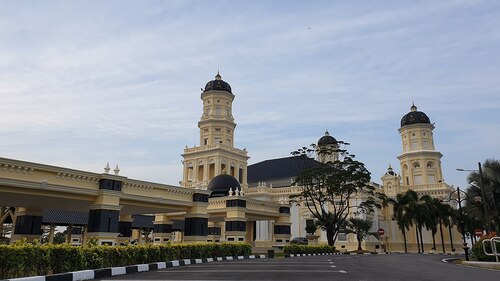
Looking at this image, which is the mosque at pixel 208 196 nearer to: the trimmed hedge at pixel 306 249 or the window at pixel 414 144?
the window at pixel 414 144

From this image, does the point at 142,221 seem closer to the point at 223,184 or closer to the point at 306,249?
the point at 223,184

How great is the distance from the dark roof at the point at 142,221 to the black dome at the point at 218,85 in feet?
80.2

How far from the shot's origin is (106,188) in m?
20.5

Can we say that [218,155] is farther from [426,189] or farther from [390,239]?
[426,189]

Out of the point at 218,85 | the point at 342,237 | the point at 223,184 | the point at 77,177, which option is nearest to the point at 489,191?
the point at 223,184

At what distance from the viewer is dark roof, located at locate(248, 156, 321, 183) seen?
6378 centimetres

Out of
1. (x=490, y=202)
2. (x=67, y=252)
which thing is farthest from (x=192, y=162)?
(x=67, y=252)

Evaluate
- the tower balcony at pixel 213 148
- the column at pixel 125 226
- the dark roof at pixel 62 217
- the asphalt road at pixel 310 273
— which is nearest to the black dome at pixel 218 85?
the tower balcony at pixel 213 148

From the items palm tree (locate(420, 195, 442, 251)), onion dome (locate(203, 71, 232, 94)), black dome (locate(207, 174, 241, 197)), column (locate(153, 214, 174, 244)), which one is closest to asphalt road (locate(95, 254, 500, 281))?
column (locate(153, 214, 174, 244))

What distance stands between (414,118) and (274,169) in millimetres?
23861

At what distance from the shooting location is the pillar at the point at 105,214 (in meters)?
20.0

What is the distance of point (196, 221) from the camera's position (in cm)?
2591

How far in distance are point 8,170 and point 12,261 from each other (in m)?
8.09

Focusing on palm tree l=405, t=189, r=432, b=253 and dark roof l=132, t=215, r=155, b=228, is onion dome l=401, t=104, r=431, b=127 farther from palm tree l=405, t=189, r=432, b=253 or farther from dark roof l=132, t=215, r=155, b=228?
dark roof l=132, t=215, r=155, b=228
